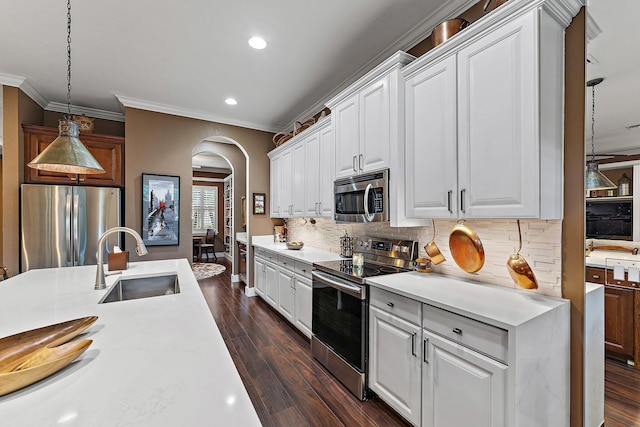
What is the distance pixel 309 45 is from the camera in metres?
2.53

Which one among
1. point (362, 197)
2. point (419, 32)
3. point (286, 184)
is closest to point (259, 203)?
point (286, 184)

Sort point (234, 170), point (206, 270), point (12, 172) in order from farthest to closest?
point (206, 270) → point (234, 170) → point (12, 172)

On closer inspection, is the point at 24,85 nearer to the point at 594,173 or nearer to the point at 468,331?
the point at 468,331

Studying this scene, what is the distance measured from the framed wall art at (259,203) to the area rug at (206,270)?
8.06 ft

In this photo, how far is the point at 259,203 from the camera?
4.77 meters

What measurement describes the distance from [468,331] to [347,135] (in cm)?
191

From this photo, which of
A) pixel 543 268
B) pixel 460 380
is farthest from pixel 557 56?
pixel 460 380

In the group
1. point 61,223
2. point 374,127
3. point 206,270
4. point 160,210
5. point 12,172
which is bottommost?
point 206,270

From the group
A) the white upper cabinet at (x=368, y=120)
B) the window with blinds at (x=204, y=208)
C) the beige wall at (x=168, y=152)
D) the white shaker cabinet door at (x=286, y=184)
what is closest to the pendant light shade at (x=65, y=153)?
the white upper cabinet at (x=368, y=120)

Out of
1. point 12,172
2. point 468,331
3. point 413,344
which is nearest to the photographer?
point 468,331

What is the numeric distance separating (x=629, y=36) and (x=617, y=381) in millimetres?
2552

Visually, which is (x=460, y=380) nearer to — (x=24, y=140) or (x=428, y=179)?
(x=428, y=179)

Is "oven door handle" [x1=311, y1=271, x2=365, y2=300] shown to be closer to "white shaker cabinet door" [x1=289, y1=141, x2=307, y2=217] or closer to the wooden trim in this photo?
the wooden trim

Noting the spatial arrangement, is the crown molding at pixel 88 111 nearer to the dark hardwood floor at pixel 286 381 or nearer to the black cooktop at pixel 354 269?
the dark hardwood floor at pixel 286 381
